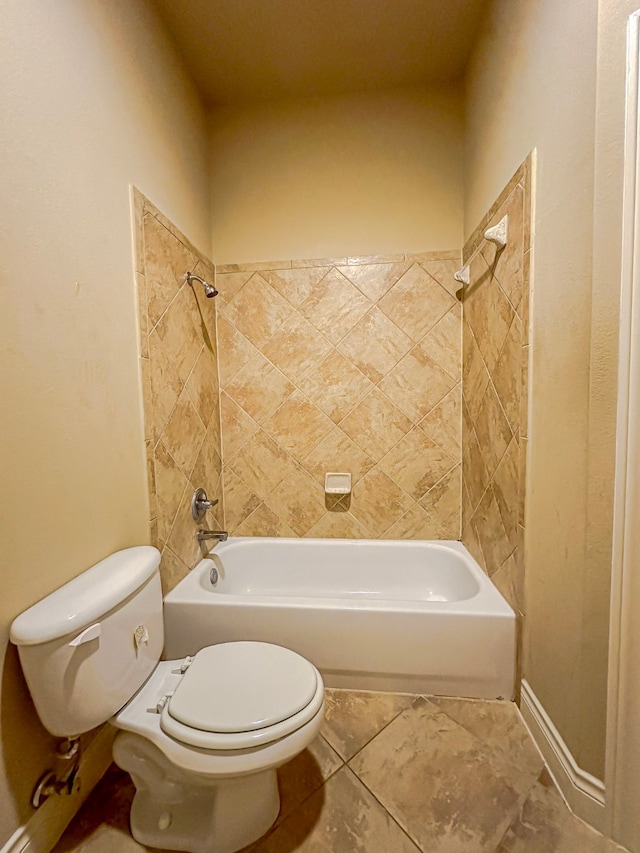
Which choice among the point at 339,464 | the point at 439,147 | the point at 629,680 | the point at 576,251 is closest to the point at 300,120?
the point at 439,147

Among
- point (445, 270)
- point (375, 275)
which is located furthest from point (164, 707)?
point (445, 270)

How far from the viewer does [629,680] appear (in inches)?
32.9

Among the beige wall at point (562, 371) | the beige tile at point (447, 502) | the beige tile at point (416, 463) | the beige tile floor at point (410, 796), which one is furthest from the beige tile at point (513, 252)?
the beige tile floor at point (410, 796)

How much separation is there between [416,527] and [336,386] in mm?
943

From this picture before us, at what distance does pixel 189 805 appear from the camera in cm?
97

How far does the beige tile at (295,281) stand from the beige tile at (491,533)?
1418 mm

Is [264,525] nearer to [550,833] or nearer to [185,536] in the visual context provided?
[185,536]

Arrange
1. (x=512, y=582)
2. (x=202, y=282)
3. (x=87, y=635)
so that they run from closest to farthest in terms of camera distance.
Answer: (x=87, y=635), (x=512, y=582), (x=202, y=282)

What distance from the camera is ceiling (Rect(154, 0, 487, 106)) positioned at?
1503 millimetres

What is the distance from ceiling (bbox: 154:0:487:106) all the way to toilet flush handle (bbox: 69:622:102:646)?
2276 millimetres

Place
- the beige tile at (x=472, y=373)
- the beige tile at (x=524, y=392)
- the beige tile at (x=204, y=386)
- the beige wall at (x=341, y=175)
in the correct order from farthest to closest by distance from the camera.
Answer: the beige wall at (x=341, y=175)
the beige tile at (x=204, y=386)
the beige tile at (x=472, y=373)
the beige tile at (x=524, y=392)

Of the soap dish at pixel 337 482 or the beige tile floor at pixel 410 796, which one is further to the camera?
the soap dish at pixel 337 482

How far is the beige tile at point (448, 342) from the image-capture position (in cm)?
200

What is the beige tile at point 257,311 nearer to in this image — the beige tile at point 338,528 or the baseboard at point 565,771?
the beige tile at point 338,528
